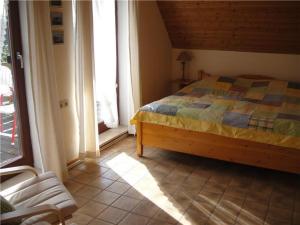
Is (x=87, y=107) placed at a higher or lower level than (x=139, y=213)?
higher

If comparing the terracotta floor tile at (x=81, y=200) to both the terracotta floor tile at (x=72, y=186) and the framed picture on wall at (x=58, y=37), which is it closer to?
the terracotta floor tile at (x=72, y=186)

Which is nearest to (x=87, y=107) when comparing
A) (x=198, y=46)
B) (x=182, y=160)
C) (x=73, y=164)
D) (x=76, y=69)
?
(x=76, y=69)

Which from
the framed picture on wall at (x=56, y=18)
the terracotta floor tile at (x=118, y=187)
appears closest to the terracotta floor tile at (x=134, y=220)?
the terracotta floor tile at (x=118, y=187)

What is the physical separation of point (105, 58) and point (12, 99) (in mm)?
1441

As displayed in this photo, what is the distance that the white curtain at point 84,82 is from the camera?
9.84ft

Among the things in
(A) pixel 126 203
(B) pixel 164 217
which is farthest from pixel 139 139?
(B) pixel 164 217

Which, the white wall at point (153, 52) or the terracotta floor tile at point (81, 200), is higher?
the white wall at point (153, 52)

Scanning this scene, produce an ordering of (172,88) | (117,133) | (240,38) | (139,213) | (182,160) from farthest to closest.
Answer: (172,88) < (240,38) < (117,133) < (182,160) < (139,213)

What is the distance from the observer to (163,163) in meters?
3.43

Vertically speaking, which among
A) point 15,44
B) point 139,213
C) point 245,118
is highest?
point 15,44

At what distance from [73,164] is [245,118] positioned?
1.82m

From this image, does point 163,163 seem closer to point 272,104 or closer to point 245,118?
point 245,118

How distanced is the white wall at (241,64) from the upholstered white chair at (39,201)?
11.4 feet

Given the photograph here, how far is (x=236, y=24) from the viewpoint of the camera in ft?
14.3
